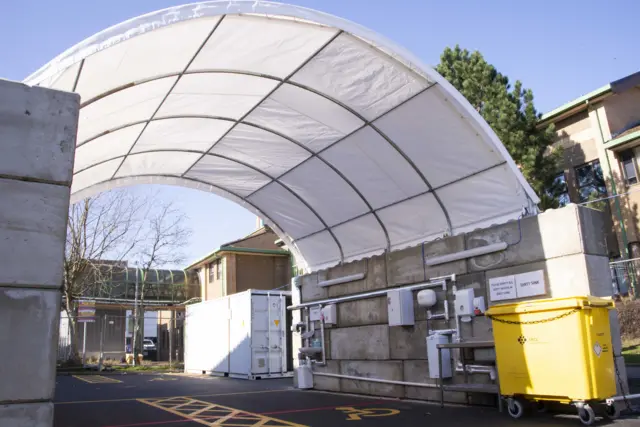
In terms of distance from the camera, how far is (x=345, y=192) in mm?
11492

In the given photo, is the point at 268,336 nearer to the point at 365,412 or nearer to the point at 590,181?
the point at 365,412

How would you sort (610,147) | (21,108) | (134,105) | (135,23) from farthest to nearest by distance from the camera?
(610,147) → (134,105) → (135,23) → (21,108)

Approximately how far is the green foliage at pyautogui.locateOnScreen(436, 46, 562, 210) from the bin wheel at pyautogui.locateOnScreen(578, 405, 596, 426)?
14.4 m

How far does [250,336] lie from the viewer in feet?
59.1

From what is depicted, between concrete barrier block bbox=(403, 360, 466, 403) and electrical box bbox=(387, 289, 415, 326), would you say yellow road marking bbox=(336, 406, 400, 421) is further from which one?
electrical box bbox=(387, 289, 415, 326)

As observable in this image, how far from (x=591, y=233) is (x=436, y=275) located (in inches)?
114

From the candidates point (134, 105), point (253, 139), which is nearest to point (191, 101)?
point (134, 105)

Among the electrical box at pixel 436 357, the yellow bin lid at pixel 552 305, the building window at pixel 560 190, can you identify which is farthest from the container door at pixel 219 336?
the yellow bin lid at pixel 552 305

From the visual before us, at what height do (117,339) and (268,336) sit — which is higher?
(117,339)

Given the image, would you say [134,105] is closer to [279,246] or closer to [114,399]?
[114,399]

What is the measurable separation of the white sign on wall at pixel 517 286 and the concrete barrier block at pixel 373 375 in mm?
2755

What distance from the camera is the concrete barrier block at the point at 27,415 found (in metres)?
3.61

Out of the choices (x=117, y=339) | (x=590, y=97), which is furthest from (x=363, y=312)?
(x=117, y=339)

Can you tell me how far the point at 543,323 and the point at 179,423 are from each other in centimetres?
526
